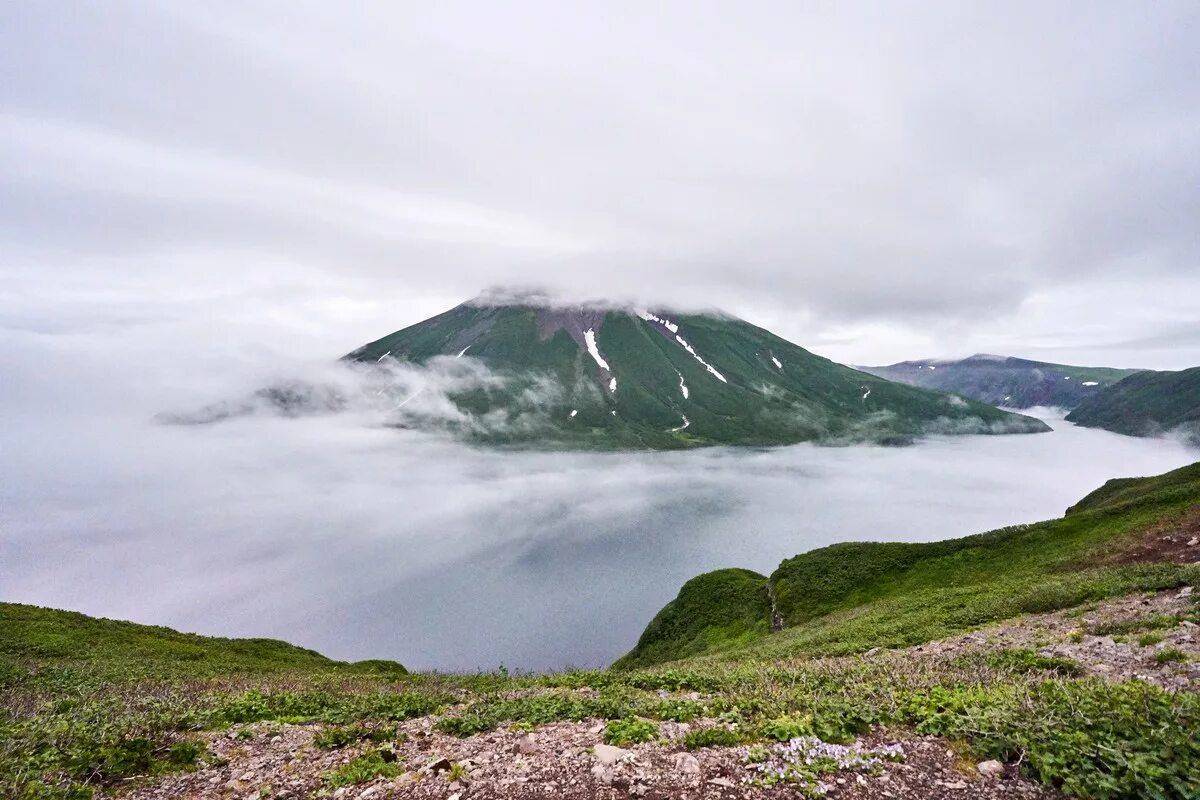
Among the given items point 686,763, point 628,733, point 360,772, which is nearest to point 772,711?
point 686,763

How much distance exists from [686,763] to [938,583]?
5394cm

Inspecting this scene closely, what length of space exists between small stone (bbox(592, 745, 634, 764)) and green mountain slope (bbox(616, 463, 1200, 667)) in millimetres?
20091

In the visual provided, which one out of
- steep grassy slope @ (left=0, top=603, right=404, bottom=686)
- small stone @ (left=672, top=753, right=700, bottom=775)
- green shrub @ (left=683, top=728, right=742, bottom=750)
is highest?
small stone @ (left=672, top=753, right=700, bottom=775)

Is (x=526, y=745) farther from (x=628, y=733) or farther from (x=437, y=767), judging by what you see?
(x=628, y=733)

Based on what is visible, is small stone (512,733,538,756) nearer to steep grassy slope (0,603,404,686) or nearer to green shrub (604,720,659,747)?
green shrub (604,720,659,747)

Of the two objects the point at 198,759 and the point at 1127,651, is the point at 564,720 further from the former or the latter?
the point at 1127,651

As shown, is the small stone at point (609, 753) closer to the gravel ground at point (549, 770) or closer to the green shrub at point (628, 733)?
the gravel ground at point (549, 770)

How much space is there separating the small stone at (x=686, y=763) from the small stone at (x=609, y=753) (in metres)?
0.88

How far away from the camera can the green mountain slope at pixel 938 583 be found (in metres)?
26.1

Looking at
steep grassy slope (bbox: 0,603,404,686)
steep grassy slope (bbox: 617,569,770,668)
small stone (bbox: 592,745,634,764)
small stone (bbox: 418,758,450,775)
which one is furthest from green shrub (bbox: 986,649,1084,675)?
steep grassy slope (bbox: 617,569,770,668)

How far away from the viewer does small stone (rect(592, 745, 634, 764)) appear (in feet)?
28.0

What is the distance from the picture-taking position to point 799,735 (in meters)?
8.71

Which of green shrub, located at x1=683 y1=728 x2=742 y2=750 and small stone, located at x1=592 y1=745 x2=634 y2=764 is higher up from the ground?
green shrub, located at x1=683 y1=728 x2=742 y2=750

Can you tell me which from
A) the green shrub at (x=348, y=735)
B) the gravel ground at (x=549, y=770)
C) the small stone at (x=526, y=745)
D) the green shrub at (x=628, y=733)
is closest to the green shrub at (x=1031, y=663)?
the gravel ground at (x=549, y=770)
